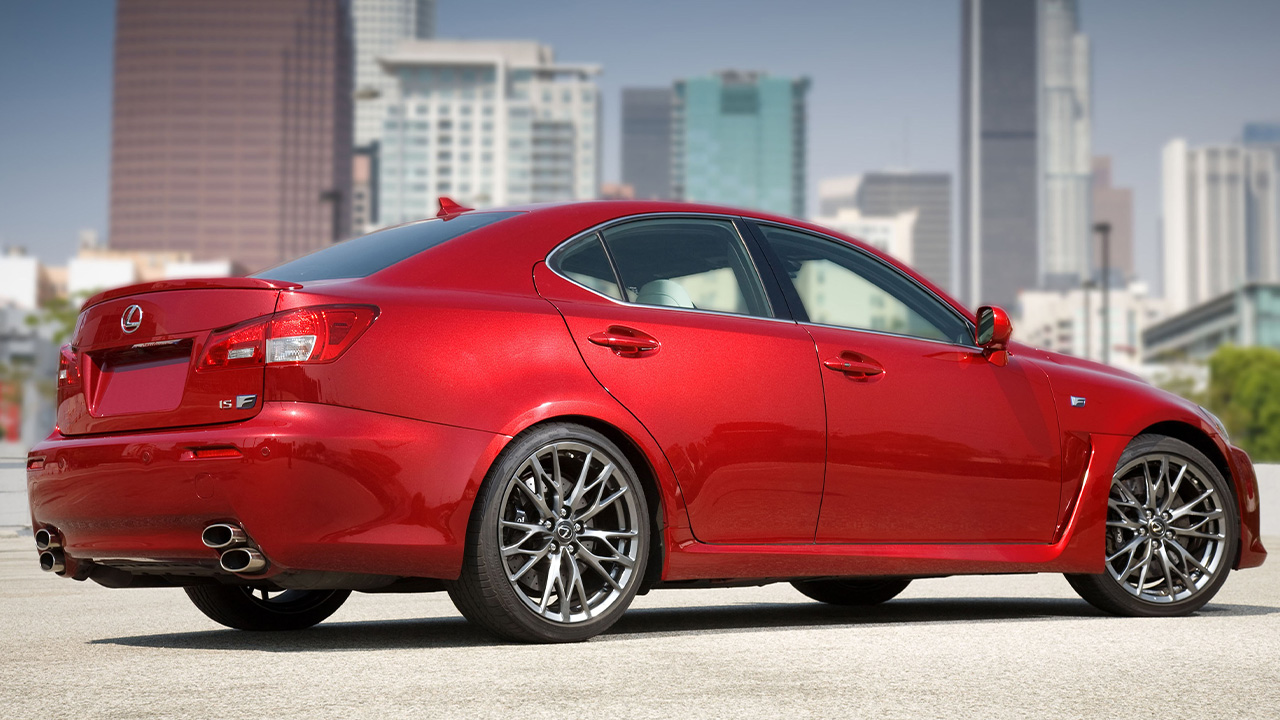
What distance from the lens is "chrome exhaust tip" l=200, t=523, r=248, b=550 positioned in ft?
14.1

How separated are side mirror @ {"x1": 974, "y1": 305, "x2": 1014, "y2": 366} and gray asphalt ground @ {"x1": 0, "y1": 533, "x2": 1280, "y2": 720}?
104cm

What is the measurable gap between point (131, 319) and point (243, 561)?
3.10 feet

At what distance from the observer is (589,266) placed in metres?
5.08

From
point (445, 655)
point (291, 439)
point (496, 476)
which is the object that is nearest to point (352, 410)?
point (291, 439)

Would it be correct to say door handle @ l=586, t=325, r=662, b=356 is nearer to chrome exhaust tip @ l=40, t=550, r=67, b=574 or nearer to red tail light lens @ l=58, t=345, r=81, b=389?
red tail light lens @ l=58, t=345, r=81, b=389

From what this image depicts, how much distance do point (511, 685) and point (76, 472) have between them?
1.71 m

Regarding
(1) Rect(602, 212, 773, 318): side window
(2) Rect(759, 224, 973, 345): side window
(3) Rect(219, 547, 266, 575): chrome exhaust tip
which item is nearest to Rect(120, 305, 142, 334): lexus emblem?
(3) Rect(219, 547, 266, 575): chrome exhaust tip

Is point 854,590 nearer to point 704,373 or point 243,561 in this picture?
point 704,373

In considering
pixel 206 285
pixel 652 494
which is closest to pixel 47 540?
pixel 206 285

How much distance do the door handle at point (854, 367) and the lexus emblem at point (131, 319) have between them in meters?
2.35

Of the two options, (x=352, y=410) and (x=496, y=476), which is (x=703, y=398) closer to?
(x=496, y=476)

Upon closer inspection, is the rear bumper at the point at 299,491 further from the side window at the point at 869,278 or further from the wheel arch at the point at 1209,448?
the wheel arch at the point at 1209,448

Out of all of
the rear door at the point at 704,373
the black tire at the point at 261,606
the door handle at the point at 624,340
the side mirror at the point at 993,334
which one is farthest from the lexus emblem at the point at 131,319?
the side mirror at the point at 993,334

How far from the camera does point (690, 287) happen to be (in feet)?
18.6
